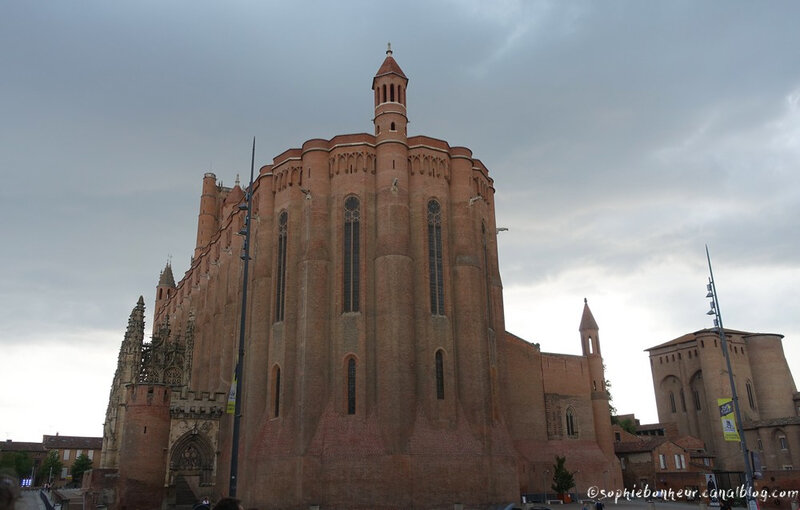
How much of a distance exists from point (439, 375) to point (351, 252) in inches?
349

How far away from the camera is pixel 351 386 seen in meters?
35.8

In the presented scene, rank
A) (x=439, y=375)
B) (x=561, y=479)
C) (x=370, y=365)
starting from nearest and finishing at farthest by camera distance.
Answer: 1. (x=370, y=365)
2. (x=439, y=375)
3. (x=561, y=479)

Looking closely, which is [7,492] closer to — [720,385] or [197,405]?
[197,405]

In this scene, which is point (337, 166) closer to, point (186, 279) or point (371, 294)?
point (371, 294)

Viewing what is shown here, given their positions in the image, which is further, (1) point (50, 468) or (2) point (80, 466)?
(1) point (50, 468)

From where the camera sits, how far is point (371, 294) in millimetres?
37531

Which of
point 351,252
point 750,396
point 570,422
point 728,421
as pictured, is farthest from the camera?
point 750,396

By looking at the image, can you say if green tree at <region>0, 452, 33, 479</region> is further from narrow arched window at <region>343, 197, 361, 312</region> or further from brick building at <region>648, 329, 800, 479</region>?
brick building at <region>648, 329, 800, 479</region>

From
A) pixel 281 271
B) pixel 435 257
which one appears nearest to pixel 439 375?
pixel 435 257

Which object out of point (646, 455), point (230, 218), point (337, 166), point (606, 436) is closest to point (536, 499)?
point (606, 436)

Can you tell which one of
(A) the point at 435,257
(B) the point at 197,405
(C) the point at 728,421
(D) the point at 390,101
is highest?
(D) the point at 390,101

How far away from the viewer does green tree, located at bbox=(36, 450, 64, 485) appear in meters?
101

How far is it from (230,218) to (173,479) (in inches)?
795

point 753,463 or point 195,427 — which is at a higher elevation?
point 195,427
